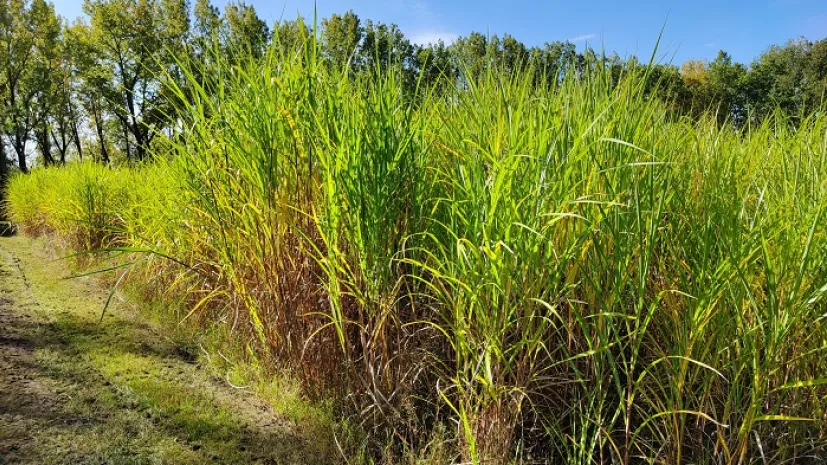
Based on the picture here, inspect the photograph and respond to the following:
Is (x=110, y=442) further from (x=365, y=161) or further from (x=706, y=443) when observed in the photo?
(x=706, y=443)

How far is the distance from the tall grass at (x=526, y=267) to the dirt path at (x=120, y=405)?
27 centimetres

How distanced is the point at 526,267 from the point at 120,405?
188 cm

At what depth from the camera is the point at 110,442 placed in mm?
1821

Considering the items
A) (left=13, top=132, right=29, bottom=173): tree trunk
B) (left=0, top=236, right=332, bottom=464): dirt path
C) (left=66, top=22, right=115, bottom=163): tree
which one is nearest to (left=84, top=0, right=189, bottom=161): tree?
(left=66, top=22, right=115, bottom=163): tree

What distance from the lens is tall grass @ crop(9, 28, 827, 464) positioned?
1308mm

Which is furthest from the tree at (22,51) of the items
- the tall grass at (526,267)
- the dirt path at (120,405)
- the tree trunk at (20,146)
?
the tall grass at (526,267)

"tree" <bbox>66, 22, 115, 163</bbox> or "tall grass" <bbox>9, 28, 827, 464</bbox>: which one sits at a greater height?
"tree" <bbox>66, 22, 115, 163</bbox>

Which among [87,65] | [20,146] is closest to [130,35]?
[87,65]

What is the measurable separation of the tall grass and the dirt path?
0.90 ft

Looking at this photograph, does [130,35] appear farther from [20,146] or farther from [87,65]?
[20,146]

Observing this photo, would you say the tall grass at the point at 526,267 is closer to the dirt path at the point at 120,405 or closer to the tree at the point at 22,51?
the dirt path at the point at 120,405

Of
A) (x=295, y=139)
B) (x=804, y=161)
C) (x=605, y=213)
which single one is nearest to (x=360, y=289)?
(x=295, y=139)

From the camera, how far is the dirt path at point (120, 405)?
5.82ft

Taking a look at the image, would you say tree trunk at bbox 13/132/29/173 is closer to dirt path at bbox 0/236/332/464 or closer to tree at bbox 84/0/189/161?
tree at bbox 84/0/189/161
